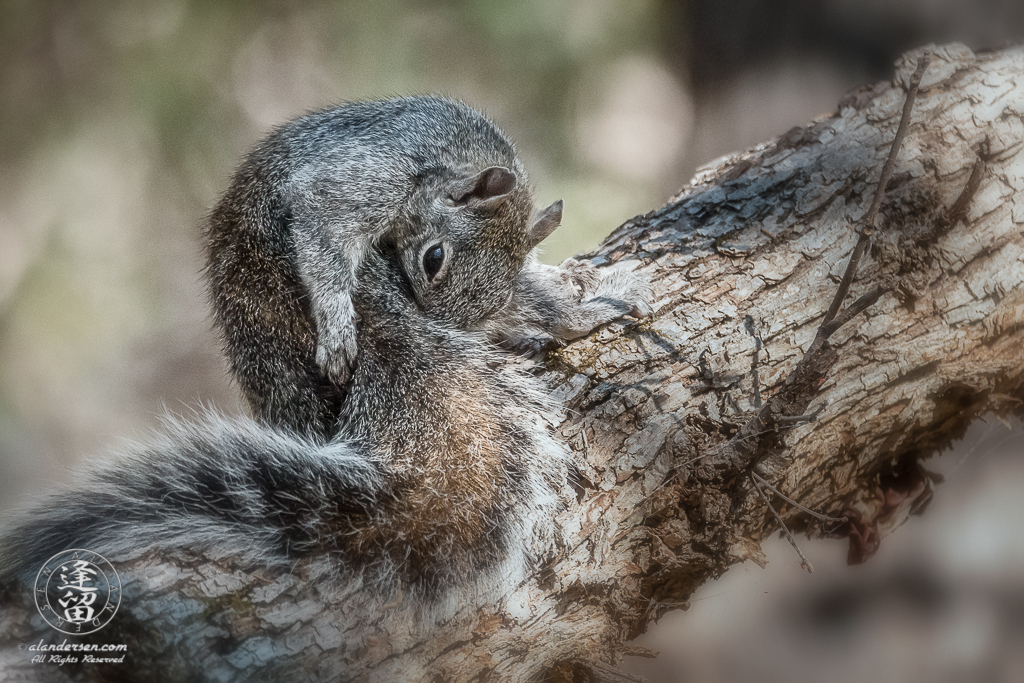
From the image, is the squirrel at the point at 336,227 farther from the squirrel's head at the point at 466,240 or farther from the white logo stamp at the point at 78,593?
the white logo stamp at the point at 78,593

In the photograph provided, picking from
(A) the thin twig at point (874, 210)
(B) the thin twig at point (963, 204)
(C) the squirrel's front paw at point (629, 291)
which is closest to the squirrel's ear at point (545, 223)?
(C) the squirrel's front paw at point (629, 291)

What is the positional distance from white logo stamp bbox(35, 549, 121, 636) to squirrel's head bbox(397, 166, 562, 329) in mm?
578

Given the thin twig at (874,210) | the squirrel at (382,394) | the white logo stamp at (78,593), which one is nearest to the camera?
the white logo stamp at (78,593)

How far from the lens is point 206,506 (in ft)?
2.80

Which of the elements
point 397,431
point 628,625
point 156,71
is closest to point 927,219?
point 628,625

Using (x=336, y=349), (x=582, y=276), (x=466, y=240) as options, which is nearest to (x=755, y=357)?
(x=582, y=276)

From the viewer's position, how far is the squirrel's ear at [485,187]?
3.70 feet

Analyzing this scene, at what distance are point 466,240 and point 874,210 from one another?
66cm

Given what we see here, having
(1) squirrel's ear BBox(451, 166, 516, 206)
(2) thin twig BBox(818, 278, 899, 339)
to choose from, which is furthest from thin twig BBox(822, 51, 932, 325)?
(1) squirrel's ear BBox(451, 166, 516, 206)

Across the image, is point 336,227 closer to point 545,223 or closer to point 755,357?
point 545,223

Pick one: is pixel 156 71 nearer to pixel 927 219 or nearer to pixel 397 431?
pixel 397 431

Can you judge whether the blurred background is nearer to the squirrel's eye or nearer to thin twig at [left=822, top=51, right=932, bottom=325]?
thin twig at [left=822, top=51, right=932, bottom=325]

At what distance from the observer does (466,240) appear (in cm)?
114

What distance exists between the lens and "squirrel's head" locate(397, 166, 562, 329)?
1.09 metres
